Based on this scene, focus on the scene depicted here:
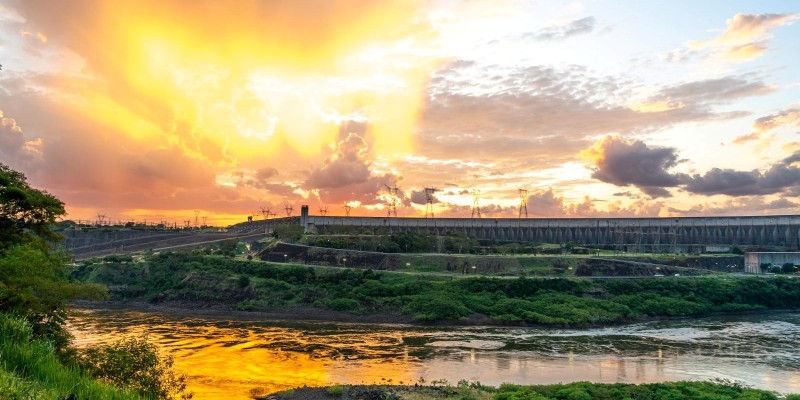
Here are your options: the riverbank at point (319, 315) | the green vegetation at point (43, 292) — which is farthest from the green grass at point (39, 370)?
the riverbank at point (319, 315)

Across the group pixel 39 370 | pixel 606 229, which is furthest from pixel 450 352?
pixel 606 229

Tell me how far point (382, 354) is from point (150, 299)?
205 ft

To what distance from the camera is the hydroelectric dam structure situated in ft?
522

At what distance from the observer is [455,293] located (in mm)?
89250

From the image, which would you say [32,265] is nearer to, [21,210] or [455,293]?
[21,210]

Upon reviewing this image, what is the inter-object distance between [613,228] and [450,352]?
13278 cm

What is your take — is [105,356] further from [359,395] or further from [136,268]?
[136,268]

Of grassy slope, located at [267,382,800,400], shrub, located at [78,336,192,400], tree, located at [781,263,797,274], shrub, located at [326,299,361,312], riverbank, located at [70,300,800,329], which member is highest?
shrub, located at [78,336,192,400]

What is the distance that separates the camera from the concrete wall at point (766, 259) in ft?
424

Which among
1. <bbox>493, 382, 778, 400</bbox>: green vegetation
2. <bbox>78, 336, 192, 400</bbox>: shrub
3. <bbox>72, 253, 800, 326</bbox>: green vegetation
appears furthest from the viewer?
<bbox>72, 253, 800, 326</bbox>: green vegetation

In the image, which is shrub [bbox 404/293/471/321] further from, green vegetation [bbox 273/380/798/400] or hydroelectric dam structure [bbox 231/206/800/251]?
hydroelectric dam structure [bbox 231/206/800/251]

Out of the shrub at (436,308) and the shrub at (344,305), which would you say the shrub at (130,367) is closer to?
the shrub at (436,308)

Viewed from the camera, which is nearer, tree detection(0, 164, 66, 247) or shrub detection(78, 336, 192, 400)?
shrub detection(78, 336, 192, 400)

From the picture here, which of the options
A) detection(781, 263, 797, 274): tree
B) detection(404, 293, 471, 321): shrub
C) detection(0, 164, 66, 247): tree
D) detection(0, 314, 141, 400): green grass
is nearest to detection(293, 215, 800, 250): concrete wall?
detection(781, 263, 797, 274): tree
